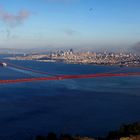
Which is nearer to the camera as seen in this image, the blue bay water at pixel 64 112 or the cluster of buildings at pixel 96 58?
the blue bay water at pixel 64 112

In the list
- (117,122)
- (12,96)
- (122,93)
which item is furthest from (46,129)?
(122,93)

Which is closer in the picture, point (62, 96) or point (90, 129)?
point (90, 129)

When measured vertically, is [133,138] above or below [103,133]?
above

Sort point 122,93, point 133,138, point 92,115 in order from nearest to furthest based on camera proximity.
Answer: point 133,138
point 92,115
point 122,93

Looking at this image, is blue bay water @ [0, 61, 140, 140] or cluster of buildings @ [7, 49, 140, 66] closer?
blue bay water @ [0, 61, 140, 140]

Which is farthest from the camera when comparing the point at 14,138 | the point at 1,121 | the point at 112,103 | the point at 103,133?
the point at 112,103

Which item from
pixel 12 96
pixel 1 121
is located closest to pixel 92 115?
pixel 1 121

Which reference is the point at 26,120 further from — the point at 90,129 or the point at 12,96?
the point at 12,96

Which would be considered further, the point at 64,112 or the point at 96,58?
the point at 96,58

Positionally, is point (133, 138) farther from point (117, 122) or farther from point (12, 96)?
point (12, 96)
